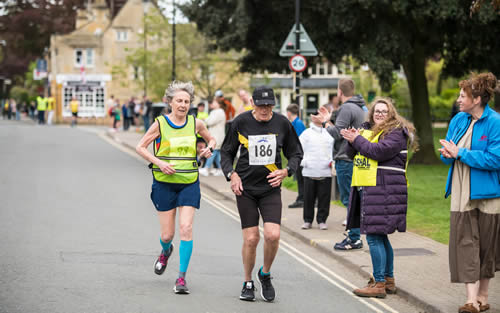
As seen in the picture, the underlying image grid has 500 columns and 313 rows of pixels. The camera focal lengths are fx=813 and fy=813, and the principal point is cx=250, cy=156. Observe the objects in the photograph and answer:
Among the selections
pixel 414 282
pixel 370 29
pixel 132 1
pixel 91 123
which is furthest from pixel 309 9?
pixel 132 1

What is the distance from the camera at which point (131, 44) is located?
67875 millimetres

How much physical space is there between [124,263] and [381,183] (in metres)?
2.98

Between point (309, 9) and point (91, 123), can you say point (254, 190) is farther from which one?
point (91, 123)

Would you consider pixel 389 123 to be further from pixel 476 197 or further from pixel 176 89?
pixel 176 89

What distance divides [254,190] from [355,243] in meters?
3.01

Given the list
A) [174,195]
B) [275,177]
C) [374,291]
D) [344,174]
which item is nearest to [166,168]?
[174,195]

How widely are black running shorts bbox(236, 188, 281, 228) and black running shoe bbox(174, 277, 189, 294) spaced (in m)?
0.76

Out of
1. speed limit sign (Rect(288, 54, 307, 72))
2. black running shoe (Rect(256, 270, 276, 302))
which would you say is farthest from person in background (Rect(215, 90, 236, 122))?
black running shoe (Rect(256, 270, 276, 302))

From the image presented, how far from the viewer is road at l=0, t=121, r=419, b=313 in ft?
23.0

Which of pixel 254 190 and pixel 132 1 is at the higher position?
pixel 132 1

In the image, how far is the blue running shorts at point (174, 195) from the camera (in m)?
7.67

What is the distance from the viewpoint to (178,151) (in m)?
7.61

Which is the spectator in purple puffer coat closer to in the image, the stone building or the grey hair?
the grey hair

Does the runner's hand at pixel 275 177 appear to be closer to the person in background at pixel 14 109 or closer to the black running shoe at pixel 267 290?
the black running shoe at pixel 267 290
